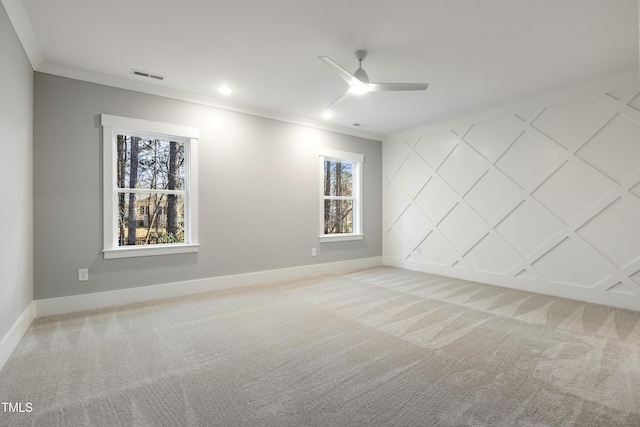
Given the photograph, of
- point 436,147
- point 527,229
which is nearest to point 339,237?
point 436,147

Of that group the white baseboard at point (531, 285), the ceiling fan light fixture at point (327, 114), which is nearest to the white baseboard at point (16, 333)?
the ceiling fan light fixture at point (327, 114)

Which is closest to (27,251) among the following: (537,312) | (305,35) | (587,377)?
(305,35)

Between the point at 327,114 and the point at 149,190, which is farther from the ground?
the point at 327,114

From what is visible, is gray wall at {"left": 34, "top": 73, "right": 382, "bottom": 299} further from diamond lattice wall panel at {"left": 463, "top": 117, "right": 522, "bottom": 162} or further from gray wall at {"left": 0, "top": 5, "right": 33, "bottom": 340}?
diamond lattice wall panel at {"left": 463, "top": 117, "right": 522, "bottom": 162}

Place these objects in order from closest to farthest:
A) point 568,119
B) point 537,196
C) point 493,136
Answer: point 568,119, point 537,196, point 493,136

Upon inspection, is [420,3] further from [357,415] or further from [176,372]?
[176,372]

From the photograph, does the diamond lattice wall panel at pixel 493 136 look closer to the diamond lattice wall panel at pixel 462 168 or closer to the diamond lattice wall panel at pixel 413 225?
the diamond lattice wall panel at pixel 462 168

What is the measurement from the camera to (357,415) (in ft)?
5.15

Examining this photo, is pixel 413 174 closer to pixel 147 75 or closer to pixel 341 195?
pixel 341 195

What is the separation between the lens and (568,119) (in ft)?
12.2

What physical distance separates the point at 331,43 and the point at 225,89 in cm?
159

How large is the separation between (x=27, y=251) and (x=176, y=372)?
2047 mm

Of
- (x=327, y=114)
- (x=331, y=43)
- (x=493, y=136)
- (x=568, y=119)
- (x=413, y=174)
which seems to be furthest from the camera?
(x=413, y=174)

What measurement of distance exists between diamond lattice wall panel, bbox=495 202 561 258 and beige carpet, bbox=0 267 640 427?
83 cm
